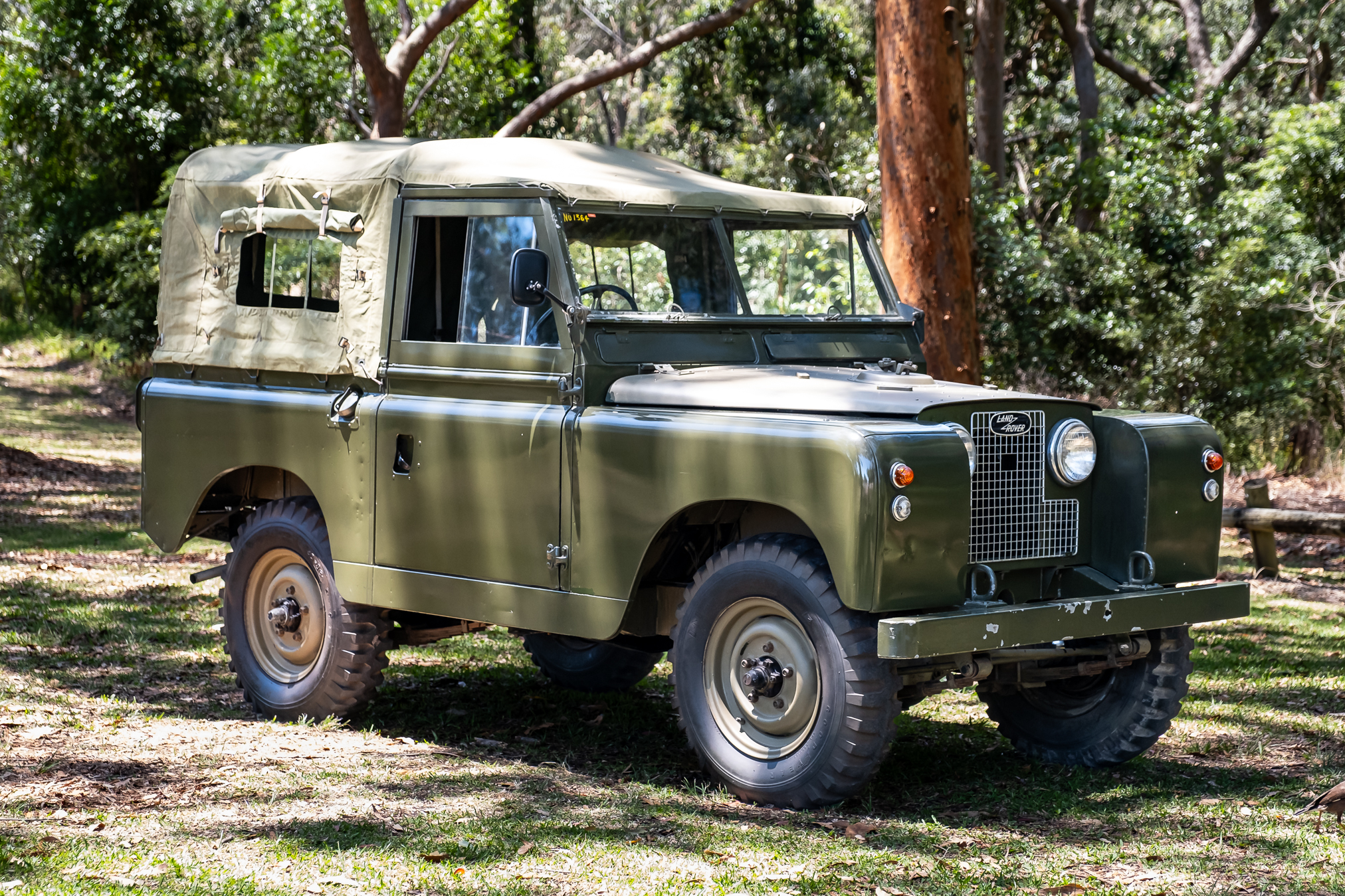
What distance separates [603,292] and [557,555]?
1.19 meters

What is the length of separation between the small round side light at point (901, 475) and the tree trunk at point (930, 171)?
501 cm

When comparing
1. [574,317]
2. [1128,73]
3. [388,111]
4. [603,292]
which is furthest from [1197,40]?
[574,317]

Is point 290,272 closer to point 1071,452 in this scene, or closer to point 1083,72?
point 1071,452

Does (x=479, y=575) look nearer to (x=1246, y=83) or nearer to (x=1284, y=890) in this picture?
(x=1284, y=890)

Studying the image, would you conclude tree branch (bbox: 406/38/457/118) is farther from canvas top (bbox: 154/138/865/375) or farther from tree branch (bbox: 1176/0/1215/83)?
canvas top (bbox: 154/138/865/375)

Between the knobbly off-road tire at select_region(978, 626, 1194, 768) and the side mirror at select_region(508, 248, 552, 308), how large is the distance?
2.52 metres

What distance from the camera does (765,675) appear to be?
5.36 metres

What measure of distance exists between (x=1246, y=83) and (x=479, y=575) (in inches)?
1013

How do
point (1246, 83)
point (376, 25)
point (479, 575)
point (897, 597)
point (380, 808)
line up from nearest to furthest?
point (897, 597), point (380, 808), point (479, 575), point (376, 25), point (1246, 83)

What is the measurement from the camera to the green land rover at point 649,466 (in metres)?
5.18

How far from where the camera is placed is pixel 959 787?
19.3 feet

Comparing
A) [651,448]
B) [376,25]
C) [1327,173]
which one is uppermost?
[376,25]

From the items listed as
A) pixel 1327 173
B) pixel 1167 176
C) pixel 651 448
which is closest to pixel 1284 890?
pixel 651 448

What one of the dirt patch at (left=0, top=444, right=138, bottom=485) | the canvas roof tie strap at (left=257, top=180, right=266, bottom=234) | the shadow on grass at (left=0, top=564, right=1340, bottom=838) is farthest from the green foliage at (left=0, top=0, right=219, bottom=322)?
the canvas roof tie strap at (left=257, top=180, right=266, bottom=234)
